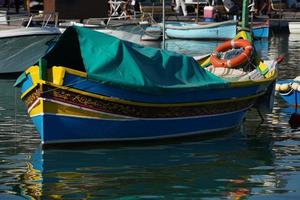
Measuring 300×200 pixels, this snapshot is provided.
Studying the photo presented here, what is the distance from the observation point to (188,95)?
45.6 ft

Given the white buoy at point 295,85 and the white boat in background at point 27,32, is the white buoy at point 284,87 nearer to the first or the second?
the white buoy at point 295,85

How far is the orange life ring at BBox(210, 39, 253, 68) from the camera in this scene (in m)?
17.0

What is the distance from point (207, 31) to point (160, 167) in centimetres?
2804

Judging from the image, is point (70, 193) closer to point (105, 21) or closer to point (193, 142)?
point (193, 142)

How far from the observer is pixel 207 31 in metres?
40.2

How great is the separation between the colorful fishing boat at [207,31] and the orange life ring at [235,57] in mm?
22476

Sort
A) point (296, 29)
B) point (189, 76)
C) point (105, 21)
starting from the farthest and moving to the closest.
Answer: point (296, 29)
point (105, 21)
point (189, 76)

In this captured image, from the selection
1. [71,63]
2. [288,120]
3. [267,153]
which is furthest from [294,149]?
[71,63]

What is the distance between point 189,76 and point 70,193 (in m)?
4.18

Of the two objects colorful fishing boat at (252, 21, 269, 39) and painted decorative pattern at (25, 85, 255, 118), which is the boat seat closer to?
painted decorative pattern at (25, 85, 255, 118)

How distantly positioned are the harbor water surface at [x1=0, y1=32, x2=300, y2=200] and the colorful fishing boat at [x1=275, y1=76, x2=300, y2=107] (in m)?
1.64

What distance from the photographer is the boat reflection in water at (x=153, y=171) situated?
11.2 meters

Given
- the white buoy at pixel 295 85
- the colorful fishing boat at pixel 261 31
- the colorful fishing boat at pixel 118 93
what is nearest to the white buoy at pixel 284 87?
the white buoy at pixel 295 85

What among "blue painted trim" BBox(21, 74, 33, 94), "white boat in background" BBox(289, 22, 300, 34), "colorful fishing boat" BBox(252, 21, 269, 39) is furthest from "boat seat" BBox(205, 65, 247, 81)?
"white boat in background" BBox(289, 22, 300, 34)
